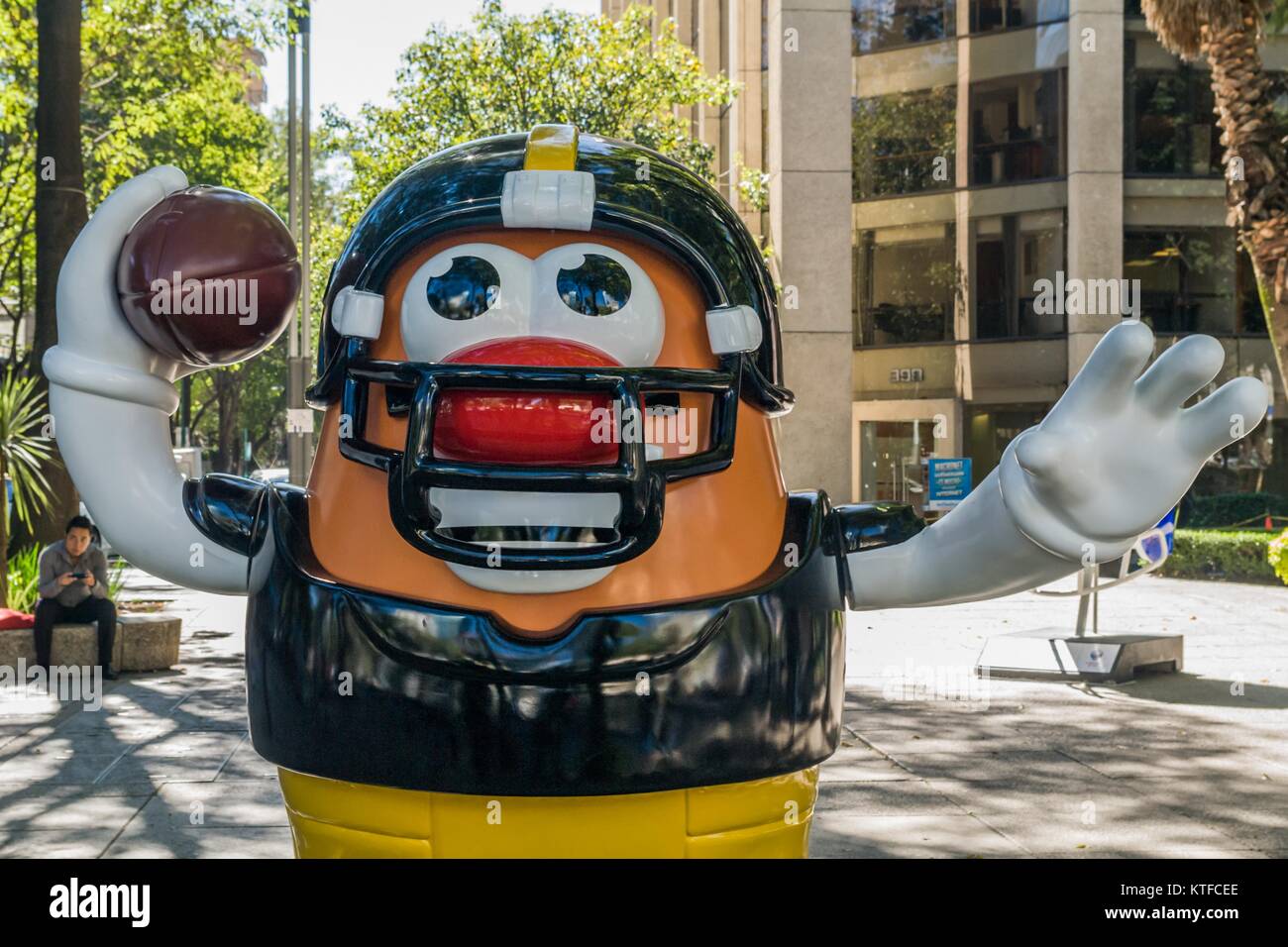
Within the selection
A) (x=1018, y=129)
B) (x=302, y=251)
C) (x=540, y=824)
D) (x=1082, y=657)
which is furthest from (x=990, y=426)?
(x=540, y=824)

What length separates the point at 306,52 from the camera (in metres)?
18.1

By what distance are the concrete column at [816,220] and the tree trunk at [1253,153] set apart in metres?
7.36

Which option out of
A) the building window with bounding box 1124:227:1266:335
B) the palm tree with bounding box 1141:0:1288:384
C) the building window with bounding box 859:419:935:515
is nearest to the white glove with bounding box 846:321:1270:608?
the palm tree with bounding box 1141:0:1288:384

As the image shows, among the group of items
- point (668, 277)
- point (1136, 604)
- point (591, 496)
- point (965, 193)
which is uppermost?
point (965, 193)

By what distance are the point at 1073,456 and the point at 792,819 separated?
38.3 inches

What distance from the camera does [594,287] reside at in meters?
2.75

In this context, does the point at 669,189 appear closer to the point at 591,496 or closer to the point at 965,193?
the point at 591,496

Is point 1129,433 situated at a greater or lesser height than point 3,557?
greater

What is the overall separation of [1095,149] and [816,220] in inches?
195

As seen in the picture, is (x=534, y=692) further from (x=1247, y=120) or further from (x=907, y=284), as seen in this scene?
(x=907, y=284)

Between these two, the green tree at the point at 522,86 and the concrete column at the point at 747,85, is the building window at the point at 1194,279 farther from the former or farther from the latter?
the green tree at the point at 522,86

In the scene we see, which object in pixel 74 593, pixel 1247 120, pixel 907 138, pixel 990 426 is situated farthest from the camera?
pixel 990 426

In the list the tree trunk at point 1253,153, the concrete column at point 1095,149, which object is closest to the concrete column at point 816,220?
the concrete column at point 1095,149
